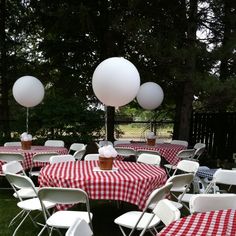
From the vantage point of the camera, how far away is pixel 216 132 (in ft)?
39.1

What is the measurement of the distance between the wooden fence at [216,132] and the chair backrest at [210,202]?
891 centimetres

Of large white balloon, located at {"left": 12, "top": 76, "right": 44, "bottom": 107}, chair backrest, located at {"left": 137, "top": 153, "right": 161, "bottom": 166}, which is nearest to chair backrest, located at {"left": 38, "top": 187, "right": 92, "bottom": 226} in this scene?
chair backrest, located at {"left": 137, "top": 153, "right": 161, "bottom": 166}

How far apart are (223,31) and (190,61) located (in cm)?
212

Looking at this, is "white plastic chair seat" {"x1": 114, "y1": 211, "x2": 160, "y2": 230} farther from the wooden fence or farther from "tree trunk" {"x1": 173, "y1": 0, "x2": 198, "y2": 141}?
the wooden fence

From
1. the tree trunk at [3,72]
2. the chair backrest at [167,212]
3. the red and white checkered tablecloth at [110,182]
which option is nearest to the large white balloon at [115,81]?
the red and white checkered tablecloth at [110,182]

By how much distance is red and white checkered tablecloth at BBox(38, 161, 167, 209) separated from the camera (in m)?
4.22

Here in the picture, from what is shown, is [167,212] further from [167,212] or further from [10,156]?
[10,156]

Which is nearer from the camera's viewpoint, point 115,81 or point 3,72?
point 115,81

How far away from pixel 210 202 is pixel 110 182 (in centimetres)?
148


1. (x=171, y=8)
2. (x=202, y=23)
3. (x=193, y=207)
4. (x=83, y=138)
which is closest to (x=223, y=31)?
(x=202, y=23)

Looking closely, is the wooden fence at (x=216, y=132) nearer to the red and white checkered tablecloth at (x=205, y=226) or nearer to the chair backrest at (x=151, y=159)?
the chair backrest at (x=151, y=159)

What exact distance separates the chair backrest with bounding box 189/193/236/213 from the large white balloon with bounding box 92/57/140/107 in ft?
10.4

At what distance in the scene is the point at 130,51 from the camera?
453 inches

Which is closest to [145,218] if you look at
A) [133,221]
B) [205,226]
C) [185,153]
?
[133,221]
